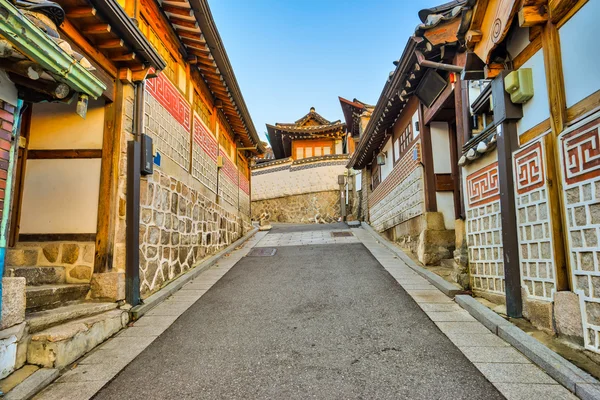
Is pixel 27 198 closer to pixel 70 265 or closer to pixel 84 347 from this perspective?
pixel 70 265

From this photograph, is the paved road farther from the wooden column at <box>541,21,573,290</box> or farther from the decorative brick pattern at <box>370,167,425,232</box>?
the decorative brick pattern at <box>370,167,425,232</box>

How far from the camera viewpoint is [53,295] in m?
4.22

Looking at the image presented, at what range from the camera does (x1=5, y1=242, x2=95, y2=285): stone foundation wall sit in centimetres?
478

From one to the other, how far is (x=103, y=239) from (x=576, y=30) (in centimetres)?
587

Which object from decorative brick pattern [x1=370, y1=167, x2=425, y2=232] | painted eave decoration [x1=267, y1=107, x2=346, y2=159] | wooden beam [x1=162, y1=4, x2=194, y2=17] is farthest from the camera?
painted eave decoration [x1=267, y1=107, x2=346, y2=159]

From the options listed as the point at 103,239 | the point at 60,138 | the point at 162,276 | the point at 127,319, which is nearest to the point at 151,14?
the point at 60,138

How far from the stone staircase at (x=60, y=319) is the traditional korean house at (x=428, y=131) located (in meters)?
5.31

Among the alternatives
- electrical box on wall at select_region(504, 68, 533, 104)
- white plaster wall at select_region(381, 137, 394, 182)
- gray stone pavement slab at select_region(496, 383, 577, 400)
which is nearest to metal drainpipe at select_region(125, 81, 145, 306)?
gray stone pavement slab at select_region(496, 383, 577, 400)

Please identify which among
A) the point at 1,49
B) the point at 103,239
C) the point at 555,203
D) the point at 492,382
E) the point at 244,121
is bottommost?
the point at 492,382

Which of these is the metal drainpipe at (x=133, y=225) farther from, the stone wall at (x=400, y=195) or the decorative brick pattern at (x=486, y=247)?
the stone wall at (x=400, y=195)

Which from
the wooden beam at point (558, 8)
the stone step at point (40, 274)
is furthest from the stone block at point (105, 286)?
the wooden beam at point (558, 8)

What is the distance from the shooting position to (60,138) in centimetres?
512

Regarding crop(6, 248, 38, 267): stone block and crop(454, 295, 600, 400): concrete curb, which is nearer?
crop(454, 295, 600, 400): concrete curb

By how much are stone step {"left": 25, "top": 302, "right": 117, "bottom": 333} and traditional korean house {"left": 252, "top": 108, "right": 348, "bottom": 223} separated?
21.2 meters
